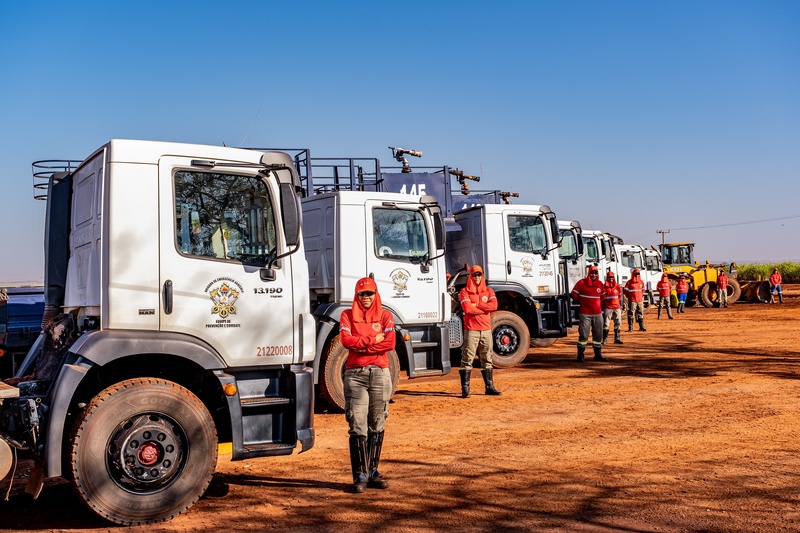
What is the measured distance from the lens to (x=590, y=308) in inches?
607

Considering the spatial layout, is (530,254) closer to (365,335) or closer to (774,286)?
(365,335)

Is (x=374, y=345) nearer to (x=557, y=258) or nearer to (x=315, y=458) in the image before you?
(x=315, y=458)

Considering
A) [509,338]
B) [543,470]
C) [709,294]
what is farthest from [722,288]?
[543,470]

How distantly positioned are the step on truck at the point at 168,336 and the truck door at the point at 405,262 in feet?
14.4

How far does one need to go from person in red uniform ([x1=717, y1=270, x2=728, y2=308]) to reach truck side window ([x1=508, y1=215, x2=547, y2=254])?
20.7 meters

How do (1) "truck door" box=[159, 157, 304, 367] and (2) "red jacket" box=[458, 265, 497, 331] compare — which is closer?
(1) "truck door" box=[159, 157, 304, 367]

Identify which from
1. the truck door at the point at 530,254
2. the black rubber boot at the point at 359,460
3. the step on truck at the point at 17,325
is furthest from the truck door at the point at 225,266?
the truck door at the point at 530,254

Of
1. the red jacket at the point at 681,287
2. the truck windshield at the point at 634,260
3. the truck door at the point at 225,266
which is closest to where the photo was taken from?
the truck door at the point at 225,266

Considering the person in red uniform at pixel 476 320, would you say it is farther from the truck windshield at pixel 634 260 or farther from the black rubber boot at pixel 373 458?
the truck windshield at pixel 634 260

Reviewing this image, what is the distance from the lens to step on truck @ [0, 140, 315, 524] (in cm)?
530

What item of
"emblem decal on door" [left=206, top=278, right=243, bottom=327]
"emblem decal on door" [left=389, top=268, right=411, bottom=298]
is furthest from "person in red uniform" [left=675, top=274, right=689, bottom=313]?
"emblem decal on door" [left=206, top=278, right=243, bottom=327]

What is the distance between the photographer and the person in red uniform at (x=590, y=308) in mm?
15359

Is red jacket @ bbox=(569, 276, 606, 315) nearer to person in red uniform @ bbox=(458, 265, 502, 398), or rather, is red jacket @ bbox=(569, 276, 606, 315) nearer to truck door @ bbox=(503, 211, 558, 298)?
truck door @ bbox=(503, 211, 558, 298)

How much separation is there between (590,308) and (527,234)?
6.55 ft
